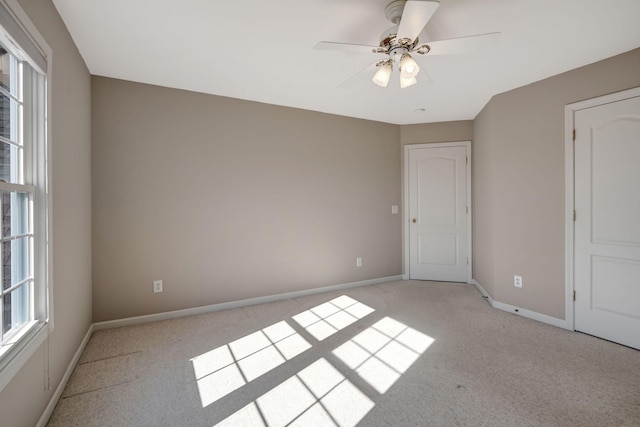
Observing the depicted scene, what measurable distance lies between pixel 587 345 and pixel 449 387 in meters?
1.51

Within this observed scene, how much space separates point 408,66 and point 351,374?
213 cm

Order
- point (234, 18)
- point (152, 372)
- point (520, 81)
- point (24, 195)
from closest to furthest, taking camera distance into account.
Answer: point (24, 195) → point (234, 18) → point (152, 372) → point (520, 81)

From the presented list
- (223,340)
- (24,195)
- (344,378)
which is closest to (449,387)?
(344,378)

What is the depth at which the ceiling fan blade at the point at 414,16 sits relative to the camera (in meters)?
1.42

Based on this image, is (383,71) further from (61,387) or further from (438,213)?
(61,387)

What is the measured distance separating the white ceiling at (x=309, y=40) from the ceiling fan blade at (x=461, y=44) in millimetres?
227

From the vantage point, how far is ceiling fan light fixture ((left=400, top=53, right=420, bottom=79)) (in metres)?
1.91

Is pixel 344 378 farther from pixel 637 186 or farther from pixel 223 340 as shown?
pixel 637 186

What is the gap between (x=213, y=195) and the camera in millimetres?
3219

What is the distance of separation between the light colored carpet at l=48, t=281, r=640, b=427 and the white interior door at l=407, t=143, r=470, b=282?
132 centimetres

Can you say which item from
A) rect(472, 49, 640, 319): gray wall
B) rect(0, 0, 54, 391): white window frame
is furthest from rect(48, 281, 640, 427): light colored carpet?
rect(0, 0, 54, 391): white window frame

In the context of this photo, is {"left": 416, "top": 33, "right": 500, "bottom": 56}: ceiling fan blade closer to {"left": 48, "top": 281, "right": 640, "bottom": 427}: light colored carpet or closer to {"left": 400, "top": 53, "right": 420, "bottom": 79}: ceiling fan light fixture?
{"left": 400, "top": 53, "right": 420, "bottom": 79}: ceiling fan light fixture

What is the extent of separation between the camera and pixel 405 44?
1867 millimetres

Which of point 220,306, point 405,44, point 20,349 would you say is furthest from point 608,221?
point 20,349
